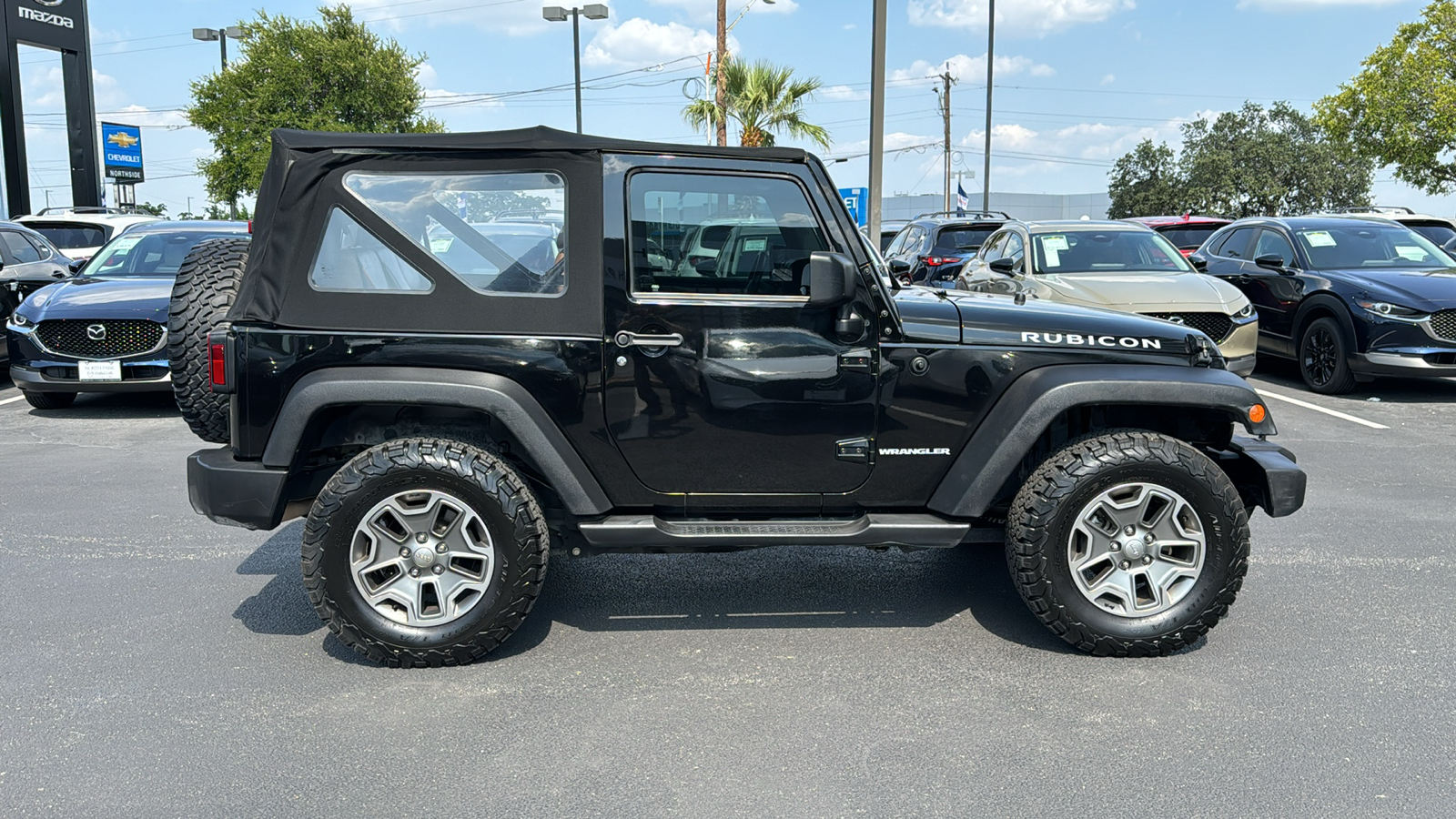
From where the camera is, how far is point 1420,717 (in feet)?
11.4

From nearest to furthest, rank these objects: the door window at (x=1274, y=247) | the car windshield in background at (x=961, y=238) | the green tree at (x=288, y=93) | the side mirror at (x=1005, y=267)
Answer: the side mirror at (x=1005, y=267), the door window at (x=1274, y=247), the car windshield in background at (x=961, y=238), the green tree at (x=288, y=93)

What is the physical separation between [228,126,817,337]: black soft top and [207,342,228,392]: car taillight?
0.12m

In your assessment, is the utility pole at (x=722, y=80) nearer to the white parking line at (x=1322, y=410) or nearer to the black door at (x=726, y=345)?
the white parking line at (x=1322, y=410)

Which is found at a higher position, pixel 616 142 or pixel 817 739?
pixel 616 142

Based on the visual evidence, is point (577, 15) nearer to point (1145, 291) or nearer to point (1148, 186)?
point (1145, 291)

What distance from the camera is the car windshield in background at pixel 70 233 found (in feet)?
49.3

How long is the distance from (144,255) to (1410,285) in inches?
451

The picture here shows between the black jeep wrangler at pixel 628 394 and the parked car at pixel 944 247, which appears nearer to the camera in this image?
the black jeep wrangler at pixel 628 394

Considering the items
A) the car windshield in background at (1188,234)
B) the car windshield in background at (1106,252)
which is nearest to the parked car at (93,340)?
the car windshield in background at (1106,252)

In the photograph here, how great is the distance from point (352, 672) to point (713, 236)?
1972mm

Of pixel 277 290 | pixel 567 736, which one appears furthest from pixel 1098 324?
pixel 277 290

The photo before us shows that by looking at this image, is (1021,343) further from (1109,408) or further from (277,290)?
(277,290)

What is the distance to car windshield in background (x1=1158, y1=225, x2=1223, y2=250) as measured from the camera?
641 inches

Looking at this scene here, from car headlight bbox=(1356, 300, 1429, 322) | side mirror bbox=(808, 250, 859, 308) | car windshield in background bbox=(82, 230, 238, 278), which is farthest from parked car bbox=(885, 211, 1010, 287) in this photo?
side mirror bbox=(808, 250, 859, 308)
